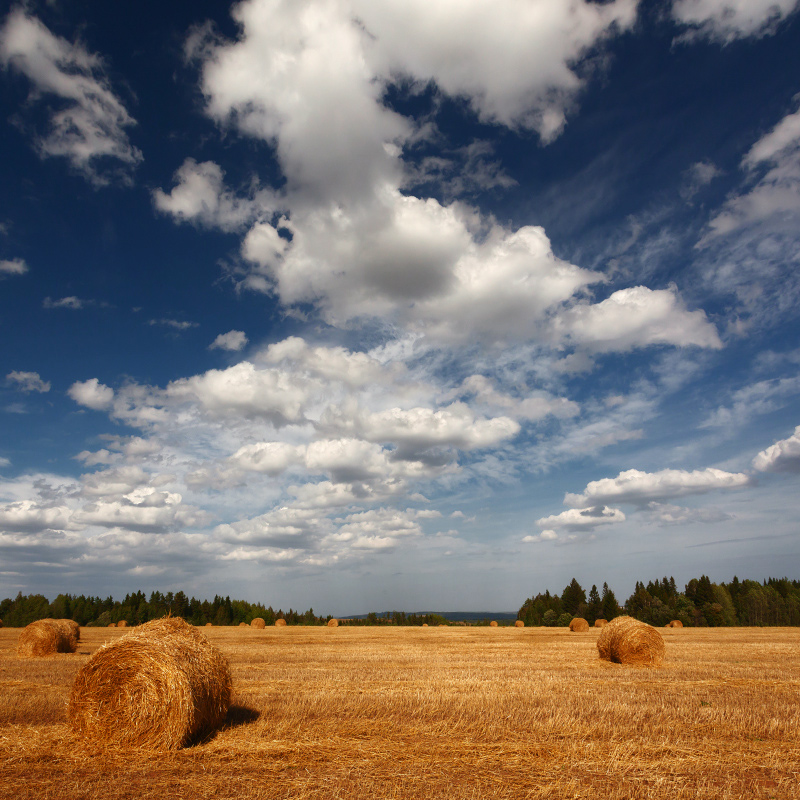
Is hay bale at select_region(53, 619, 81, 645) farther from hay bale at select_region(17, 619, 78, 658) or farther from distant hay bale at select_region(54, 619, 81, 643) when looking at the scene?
hay bale at select_region(17, 619, 78, 658)

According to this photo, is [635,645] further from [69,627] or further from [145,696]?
[69,627]

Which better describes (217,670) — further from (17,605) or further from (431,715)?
(17,605)

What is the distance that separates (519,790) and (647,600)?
104116 mm

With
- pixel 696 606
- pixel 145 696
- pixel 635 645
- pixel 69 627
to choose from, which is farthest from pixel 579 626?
pixel 696 606

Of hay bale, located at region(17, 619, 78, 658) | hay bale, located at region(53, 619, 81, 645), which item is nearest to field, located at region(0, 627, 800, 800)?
hay bale, located at region(17, 619, 78, 658)

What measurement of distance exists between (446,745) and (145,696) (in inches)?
177

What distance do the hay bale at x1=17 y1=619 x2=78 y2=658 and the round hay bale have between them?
1614cm

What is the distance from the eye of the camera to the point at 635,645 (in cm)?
1875

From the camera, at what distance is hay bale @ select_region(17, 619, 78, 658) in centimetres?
2148

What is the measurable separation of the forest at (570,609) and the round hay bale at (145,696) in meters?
75.9

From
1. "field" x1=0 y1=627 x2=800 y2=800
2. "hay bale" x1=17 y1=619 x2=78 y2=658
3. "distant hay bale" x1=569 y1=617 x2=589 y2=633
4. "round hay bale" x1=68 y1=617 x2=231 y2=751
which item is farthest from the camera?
"distant hay bale" x1=569 y1=617 x2=589 y2=633

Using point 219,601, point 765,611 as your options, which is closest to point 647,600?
point 765,611

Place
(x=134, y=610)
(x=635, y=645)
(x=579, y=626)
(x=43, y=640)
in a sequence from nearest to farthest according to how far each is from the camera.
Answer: (x=635, y=645), (x=43, y=640), (x=579, y=626), (x=134, y=610)

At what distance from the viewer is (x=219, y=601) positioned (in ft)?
314
